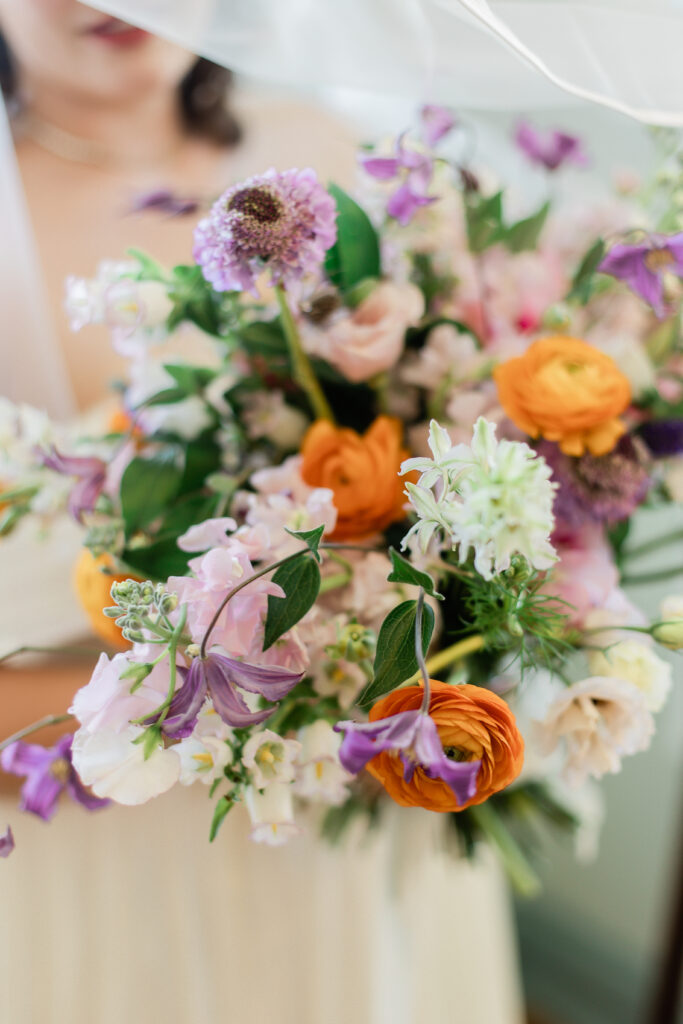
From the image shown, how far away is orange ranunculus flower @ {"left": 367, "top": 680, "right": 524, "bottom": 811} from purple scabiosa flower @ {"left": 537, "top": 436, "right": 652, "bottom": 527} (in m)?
0.18

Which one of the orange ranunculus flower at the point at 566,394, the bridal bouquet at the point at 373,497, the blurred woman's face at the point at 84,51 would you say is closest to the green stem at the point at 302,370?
the bridal bouquet at the point at 373,497

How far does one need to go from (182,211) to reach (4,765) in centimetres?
36

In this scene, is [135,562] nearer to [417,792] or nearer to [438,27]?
[417,792]

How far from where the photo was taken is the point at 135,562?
43cm

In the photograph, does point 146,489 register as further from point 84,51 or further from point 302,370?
point 84,51

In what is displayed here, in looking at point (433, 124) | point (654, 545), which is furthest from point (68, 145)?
point (654, 545)

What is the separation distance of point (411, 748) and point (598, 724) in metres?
0.14

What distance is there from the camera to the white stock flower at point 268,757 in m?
0.32

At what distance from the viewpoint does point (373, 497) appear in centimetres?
43

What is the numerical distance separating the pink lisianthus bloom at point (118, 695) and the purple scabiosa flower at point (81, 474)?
0.19m

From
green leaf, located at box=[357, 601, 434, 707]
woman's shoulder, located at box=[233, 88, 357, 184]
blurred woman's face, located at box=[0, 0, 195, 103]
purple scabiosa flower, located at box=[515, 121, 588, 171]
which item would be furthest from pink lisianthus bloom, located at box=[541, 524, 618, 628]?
woman's shoulder, located at box=[233, 88, 357, 184]

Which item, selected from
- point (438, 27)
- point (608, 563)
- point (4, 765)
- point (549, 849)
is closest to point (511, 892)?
point (549, 849)

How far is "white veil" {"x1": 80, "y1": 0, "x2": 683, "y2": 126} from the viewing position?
433 millimetres

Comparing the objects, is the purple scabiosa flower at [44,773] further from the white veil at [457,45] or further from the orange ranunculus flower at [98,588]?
the white veil at [457,45]
